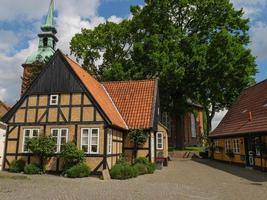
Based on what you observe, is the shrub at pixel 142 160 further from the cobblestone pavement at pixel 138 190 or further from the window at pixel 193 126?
the window at pixel 193 126

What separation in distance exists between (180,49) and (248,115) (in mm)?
12344

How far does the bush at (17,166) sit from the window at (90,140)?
4254 millimetres

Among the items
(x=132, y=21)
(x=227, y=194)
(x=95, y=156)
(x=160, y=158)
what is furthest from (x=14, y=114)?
(x=132, y=21)

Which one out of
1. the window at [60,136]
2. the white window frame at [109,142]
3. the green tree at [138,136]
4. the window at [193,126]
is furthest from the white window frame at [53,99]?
the window at [193,126]

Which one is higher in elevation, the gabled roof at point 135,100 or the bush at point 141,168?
the gabled roof at point 135,100

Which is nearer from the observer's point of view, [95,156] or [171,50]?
[95,156]

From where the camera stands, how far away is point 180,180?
16656 mm

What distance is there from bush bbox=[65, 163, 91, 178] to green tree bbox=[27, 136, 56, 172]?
81.4 inches

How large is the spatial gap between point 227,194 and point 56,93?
1314 centimetres

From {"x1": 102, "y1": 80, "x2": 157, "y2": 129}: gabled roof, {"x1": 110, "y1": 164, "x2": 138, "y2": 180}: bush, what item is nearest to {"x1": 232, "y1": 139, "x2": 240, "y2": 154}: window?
{"x1": 102, "y1": 80, "x2": 157, "y2": 129}: gabled roof

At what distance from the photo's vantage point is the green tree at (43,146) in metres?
19.0

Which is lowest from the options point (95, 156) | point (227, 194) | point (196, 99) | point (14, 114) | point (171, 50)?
point (227, 194)

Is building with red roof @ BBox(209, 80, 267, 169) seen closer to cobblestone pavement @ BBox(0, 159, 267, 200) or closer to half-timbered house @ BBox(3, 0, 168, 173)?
cobblestone pavement @ BBox(0, 159, 267, 200)

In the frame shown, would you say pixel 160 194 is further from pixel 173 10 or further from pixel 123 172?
pixel 173 10
